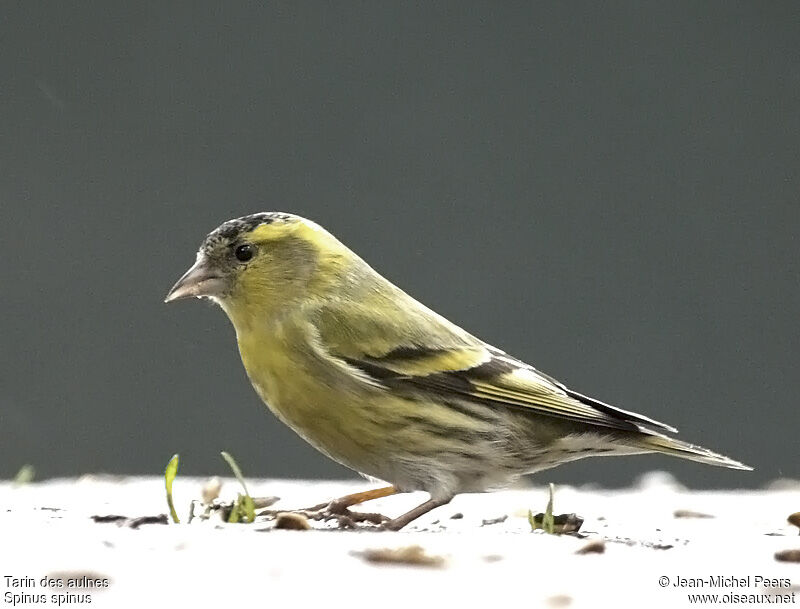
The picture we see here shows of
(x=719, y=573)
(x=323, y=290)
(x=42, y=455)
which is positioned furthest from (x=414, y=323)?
(x=42, y=455)

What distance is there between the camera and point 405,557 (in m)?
2.06

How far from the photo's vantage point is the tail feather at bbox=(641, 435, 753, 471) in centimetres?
287

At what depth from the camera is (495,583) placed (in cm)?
198

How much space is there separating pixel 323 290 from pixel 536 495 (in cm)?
125

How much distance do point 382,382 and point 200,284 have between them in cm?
53

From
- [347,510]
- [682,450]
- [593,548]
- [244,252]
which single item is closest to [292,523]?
[347,510]

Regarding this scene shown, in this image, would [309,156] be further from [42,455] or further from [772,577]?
[772,577]

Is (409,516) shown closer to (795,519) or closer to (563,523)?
(563,523)

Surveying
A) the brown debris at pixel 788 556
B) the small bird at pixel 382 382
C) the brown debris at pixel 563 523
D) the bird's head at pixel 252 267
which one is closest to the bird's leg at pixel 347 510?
the small bird at pixel 382 382

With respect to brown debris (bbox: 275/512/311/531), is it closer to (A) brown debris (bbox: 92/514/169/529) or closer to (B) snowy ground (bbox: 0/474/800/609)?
(B) snowy ground (bbox: 0/474/800/609)

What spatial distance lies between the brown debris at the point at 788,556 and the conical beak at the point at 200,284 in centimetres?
142

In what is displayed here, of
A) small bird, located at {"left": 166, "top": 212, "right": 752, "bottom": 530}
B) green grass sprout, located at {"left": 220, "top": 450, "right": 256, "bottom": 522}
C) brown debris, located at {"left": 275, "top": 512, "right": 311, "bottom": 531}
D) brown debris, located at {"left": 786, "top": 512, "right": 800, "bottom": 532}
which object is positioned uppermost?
small bird, located at {"left": 166, "top": 212, "right": 752, "bottom": 530}

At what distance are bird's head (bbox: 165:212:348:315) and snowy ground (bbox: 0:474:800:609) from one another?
0.58 m

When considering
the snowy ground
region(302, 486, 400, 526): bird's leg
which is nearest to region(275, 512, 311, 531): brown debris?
the snowy ground
